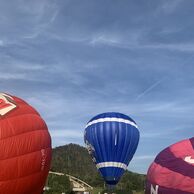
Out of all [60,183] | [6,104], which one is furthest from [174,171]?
[60,183]

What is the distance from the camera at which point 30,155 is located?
1598 centimetres

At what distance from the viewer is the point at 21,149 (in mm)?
15680

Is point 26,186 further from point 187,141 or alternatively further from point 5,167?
point 187,141

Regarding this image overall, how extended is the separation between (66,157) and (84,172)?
16.5m

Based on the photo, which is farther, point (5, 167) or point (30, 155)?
point (30, 155)

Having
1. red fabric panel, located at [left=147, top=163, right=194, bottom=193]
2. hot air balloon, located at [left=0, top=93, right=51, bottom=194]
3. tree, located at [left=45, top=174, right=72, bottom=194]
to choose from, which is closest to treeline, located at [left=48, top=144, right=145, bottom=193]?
tree, located at [left=45, top=174, right=72, bottom=194]

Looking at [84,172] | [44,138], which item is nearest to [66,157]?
[84,172]

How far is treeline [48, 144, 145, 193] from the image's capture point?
75125 millimetres

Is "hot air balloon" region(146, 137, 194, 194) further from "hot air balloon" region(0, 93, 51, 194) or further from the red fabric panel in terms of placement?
"hot air balloon" region(0, 93, 51, 194)

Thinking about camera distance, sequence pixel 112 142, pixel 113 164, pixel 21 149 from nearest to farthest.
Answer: pixel 21 149
pixel 112 142
pixel 113 164

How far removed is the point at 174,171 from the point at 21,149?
22.0ft

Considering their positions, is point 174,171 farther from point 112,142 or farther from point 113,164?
point 113,164

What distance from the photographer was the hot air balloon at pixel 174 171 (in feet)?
34.4

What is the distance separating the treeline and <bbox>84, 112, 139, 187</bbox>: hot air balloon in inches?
1383
